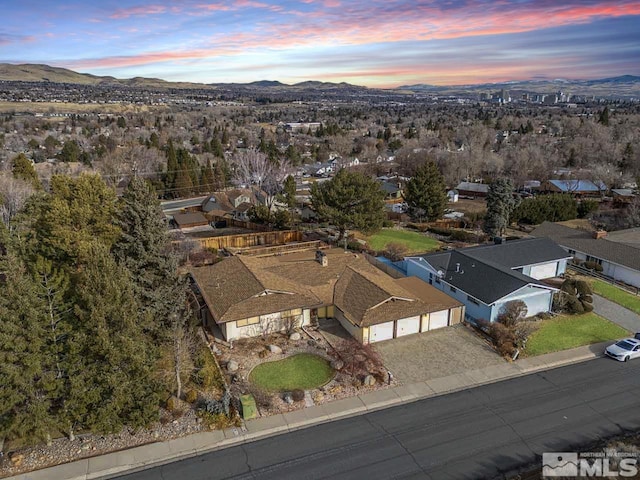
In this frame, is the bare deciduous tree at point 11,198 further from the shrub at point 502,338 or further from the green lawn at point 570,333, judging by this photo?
the green lawn at point 570,333

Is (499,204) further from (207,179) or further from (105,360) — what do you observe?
(207,179)

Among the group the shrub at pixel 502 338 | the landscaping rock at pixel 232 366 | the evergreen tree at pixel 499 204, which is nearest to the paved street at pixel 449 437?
the shrub at pixel 502 338

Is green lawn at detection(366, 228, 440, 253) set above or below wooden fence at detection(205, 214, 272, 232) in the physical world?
above

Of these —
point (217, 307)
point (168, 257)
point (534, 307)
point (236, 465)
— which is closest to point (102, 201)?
point (168, 257)

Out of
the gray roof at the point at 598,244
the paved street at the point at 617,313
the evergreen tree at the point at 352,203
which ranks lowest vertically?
the paved street at the point at 617,313

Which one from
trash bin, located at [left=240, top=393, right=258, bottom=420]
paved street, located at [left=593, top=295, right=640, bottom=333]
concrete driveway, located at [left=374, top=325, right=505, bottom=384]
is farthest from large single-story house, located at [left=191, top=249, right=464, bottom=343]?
paved street, located at [left=593, top=295, right=640, bottom=333]

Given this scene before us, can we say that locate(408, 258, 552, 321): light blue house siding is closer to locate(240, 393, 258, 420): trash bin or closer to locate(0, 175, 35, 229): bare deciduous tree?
locate(240, 393, 258, 420): trash bin
